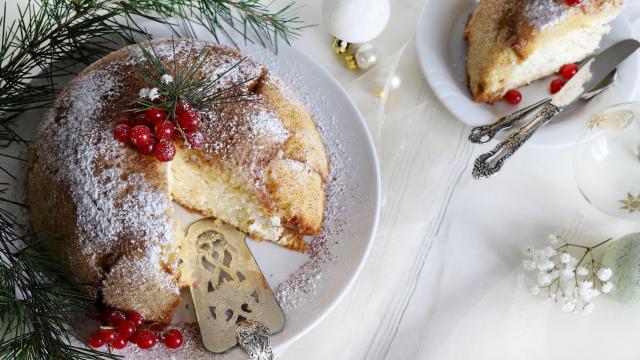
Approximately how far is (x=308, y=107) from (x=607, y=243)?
936 mm

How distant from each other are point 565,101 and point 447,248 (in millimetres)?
520

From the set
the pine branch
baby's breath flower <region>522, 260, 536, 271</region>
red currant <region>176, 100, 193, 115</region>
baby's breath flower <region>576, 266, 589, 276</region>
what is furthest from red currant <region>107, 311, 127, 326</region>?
baby's breath flower <region>576, 266, 589, 276</region>

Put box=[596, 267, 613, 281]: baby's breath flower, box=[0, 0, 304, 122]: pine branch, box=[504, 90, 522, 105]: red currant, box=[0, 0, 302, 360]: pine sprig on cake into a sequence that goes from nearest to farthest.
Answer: box=[0, 0, 302, 360]: pine sprig on cake → box=[0, 0, 304, 122]: pine branch → box=[596, 267, 613, 281]: baby's breath flower → box=[504, 90, 522, 105]: red currant

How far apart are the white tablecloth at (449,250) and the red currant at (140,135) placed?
65cm

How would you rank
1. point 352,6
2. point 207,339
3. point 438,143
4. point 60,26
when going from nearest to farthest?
point 207,339 < point 60,26 < point 352,6 < point 438,143

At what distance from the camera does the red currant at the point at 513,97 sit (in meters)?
1.76

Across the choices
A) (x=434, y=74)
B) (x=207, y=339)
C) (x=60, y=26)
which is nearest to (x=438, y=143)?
(x=434, y=74)

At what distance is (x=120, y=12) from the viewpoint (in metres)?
1.58

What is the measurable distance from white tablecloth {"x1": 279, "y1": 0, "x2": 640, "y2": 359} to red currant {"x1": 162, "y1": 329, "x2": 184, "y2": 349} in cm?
34

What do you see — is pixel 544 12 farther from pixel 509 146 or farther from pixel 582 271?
pixel 582 271

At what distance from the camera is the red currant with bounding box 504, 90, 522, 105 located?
1764 millimetres

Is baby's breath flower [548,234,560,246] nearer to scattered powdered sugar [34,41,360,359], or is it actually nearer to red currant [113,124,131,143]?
scattered powdered sugar [34,41,360,359]

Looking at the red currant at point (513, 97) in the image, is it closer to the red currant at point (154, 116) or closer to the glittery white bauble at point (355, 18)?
the glittery white bauble at point (355, 18)

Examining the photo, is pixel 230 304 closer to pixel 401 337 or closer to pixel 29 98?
pixel 401 337
